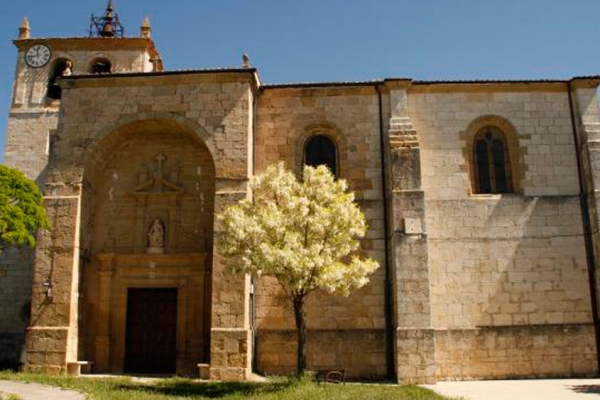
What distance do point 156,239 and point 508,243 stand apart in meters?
9.21

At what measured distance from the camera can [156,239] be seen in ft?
51.8

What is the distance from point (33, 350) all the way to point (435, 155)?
441 inches

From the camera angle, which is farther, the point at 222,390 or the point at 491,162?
the point at 491,162

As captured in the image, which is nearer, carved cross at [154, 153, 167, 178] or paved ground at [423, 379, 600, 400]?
paved ground at [423, 379, 600, 400]

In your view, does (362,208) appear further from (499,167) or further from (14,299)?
(14,299)

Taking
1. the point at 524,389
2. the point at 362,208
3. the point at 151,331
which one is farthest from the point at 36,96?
the point at 524,389

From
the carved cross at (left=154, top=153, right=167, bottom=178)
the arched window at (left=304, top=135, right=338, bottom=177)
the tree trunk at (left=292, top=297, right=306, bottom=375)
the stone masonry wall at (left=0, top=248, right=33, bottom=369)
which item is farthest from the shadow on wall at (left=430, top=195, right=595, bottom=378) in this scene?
the stone masonry wall at (left=0, top=248, right=33, bottom=369)

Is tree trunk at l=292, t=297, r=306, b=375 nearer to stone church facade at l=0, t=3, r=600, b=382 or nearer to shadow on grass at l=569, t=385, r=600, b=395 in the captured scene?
stone church facade at l=0, t=3, r=600, b=382

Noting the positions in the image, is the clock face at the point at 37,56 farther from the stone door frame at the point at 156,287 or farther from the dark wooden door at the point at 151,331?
the dark wooden door at the point at 151,331

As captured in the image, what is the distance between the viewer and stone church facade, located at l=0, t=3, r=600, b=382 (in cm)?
1457

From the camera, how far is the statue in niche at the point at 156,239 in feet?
51.7

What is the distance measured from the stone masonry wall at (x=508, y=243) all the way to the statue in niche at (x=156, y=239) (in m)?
7.01

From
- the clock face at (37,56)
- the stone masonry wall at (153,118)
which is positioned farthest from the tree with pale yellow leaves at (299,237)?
the clock face at (37,56)

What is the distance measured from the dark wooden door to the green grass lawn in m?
1.92
